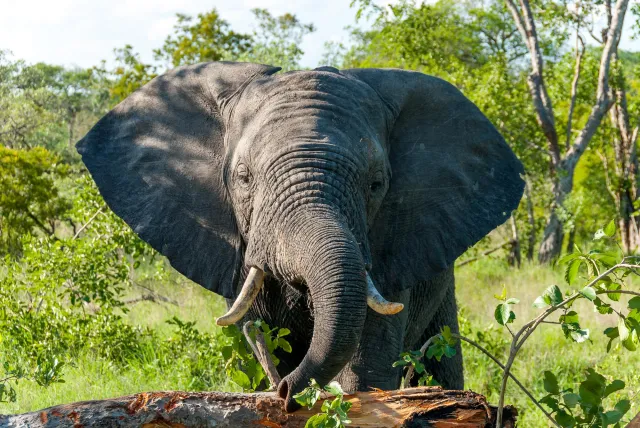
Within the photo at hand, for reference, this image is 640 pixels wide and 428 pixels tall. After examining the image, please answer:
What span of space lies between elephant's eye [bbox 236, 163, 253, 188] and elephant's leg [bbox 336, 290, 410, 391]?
865 millimetres

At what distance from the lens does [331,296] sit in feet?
10.8

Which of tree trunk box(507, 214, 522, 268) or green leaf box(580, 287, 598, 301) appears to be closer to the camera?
green leaf box(580, 287, 598, 301)

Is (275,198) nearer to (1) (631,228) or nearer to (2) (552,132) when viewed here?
(2) (552,132)

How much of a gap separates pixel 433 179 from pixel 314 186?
1.13m

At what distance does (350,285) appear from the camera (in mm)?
3309

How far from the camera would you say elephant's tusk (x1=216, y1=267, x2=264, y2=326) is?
3.65 m

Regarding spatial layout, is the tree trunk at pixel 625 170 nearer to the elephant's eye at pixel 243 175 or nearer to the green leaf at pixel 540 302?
the elephant's eye at pixel 243 175

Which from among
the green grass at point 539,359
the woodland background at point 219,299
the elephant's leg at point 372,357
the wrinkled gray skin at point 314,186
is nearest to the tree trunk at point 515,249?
the woodland background at point 219,299

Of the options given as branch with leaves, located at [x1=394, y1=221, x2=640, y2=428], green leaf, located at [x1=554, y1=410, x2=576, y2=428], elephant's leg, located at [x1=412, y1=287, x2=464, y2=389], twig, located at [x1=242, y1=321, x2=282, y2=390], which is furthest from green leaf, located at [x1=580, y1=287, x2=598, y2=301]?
elephant's leg, located at [x1=412, y1=287, x2=464, y2=389]

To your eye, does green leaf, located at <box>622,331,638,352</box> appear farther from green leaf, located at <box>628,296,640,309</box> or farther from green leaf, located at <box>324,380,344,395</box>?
green leaf, located at <box>324,380,344,395</box>

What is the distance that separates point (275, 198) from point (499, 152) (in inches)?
64.8

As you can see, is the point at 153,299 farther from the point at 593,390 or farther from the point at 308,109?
the point at 593,390

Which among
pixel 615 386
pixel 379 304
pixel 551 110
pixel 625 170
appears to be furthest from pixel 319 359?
pixel 625 170

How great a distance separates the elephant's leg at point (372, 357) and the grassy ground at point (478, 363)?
123 cm
